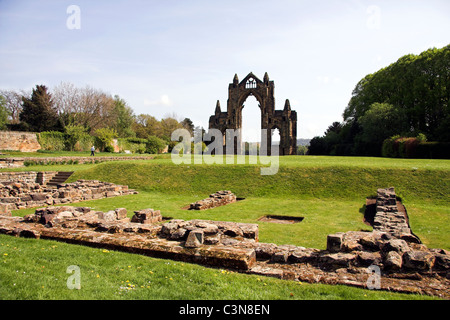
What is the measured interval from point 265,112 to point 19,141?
37852mm

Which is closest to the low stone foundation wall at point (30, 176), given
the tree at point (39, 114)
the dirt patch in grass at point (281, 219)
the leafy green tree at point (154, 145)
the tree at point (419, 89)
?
the dirt patch in grass at point (281, 219)

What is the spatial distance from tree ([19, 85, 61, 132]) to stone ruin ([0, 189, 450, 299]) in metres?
53.2

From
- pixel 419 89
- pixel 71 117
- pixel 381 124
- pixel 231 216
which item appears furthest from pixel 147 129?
pixel 231 216

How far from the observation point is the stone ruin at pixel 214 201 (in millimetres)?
14242

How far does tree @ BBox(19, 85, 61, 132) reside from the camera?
175ft

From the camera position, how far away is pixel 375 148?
4147cm

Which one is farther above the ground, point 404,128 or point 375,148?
point 404,128

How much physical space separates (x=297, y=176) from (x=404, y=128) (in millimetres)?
29646

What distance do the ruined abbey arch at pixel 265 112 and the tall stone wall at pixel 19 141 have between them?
29457 millimetres

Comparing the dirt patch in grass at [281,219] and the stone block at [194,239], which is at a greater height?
the stone block at [194,239]

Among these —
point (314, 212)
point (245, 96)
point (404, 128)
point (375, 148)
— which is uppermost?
point (245, 96)

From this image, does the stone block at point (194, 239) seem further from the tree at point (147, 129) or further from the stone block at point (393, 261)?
the tree at point (147, 129)
